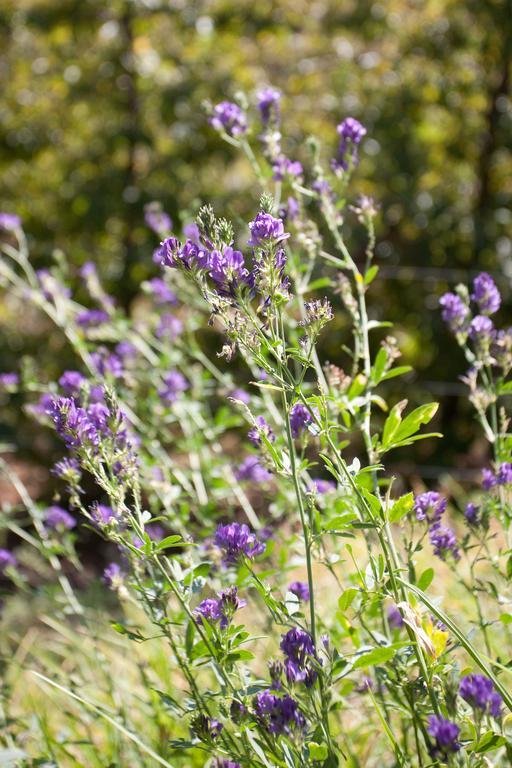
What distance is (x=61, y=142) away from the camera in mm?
6055

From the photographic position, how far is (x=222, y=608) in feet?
4.62

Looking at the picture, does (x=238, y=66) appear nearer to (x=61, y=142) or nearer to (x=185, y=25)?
(x=185, y=25)

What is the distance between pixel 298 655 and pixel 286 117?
500 centimetres

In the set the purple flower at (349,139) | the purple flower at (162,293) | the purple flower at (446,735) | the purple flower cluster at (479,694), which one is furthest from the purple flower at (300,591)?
the purple flower at (162,293)

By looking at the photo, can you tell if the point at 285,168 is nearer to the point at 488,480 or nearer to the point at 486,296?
the point at 486,296

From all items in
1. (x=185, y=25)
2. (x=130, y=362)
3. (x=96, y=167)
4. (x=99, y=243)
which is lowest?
(x=99, y=243)

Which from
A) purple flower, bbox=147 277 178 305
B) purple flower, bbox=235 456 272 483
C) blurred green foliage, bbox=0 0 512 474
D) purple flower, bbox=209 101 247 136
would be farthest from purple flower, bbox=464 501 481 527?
blurred green foliage, bbox=0 0 512 474

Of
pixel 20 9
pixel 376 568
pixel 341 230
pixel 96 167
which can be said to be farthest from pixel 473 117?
pixel 376 568

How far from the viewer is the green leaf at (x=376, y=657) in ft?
4.13

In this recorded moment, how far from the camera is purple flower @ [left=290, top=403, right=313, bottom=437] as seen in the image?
1.64 m

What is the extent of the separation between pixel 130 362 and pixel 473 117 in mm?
3790

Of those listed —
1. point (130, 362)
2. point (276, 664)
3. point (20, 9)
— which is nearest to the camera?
point (276, 664)

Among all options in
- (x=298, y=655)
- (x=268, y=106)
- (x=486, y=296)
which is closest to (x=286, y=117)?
(x=268, y=106)

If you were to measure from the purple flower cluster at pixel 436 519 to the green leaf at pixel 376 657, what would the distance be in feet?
1.14
